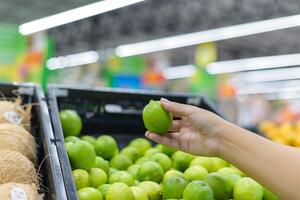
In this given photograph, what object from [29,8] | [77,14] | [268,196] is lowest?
[268,196]

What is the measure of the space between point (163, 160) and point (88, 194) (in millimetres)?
646

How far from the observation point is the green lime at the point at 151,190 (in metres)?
1.77

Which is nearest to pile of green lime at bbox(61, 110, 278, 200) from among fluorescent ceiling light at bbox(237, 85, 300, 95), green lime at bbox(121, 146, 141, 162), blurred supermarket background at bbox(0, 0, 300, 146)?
green lime at bbox(121, 146, 141, 162)

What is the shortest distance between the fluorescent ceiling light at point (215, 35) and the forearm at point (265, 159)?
9.50 m

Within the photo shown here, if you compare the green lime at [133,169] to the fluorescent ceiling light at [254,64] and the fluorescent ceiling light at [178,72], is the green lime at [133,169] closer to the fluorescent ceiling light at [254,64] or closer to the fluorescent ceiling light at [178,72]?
the fluorescent ceiling light at [254,64]

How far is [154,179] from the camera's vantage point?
193 centimetres

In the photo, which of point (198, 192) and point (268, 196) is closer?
point (198, 192)

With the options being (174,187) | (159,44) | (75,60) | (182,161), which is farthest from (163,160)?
(75,60)

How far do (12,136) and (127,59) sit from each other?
42.1ft

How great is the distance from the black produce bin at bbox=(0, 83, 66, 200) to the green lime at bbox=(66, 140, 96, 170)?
98 millimetres

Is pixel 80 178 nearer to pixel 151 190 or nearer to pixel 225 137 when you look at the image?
pixel 151 190

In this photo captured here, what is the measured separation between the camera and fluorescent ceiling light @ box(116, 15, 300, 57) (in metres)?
11.2

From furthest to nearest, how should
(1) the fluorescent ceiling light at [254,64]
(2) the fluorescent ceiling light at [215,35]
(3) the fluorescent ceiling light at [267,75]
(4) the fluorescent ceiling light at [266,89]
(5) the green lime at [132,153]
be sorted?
(4) the fluorescent ceiling light at [266,89] < (3) the fluorescent ceiling light at [267,75] < (1) the fluorescent ceiling light at [254,64] < (2) the fluorescent ceiling light at [215,35] < (5) the green lime at [132,153]

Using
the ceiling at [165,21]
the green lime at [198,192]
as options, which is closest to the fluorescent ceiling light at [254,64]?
the ceiling at [165,21]
